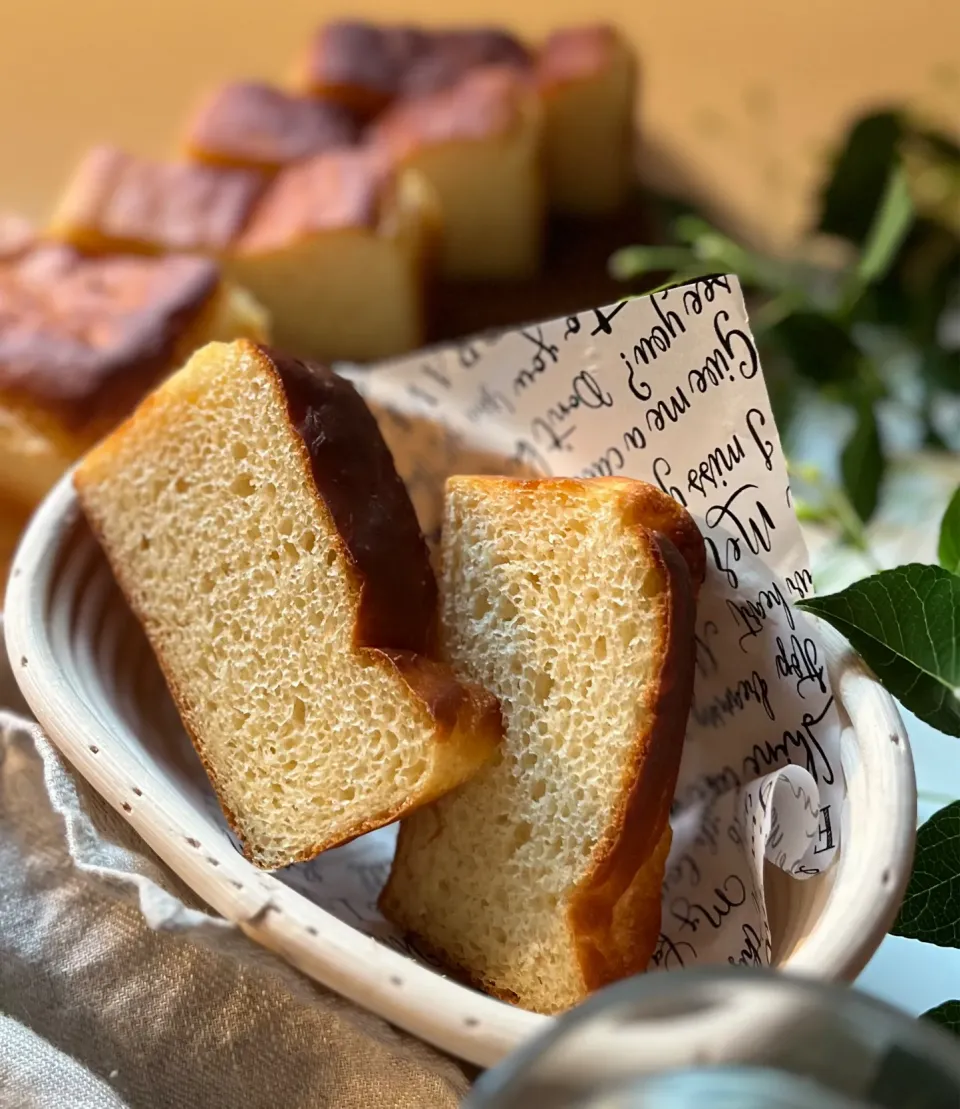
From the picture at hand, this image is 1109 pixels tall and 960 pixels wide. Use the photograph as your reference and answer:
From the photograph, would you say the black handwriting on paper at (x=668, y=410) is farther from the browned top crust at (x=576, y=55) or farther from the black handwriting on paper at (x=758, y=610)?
the browned top crust at (x=576, y=55)

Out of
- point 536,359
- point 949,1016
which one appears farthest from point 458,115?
point 949,1016

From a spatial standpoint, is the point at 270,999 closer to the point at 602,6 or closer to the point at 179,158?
the point at 179,158

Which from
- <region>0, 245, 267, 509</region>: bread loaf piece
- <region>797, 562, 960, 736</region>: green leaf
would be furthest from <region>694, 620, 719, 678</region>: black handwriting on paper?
<region>0, 245, 267, 509</region>: bread loaf piece

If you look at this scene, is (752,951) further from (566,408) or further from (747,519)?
(566,408)

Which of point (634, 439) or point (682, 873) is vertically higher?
point (634, 439)

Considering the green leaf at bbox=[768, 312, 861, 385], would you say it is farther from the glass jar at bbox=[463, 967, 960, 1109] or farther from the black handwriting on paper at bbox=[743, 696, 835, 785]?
the glass jar at bbox=[463, 967, 960, 1109]

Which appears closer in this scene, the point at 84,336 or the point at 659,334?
the point at 659,334
